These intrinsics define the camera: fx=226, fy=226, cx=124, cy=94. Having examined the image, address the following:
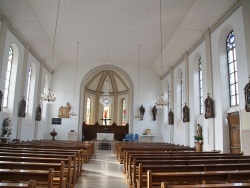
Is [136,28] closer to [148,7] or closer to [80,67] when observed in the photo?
[148,7]

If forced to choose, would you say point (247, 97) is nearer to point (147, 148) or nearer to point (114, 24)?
point (147, 148)

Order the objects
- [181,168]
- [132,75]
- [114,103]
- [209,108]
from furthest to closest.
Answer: [114,103], [132,75], [209,108], [181,168]

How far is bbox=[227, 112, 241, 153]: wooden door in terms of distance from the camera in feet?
30.0

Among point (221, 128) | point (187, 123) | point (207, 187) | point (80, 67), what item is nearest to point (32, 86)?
point (80, 67)

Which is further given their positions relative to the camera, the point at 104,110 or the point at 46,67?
the point at 104,110

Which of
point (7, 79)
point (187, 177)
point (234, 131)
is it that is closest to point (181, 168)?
point (187, 177)

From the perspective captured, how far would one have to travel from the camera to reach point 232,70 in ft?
32.8

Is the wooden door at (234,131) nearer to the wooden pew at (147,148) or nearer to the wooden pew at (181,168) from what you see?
the wooden pew at (147,148)

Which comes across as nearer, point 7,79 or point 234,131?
A: point 234,131

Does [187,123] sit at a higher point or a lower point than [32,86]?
lower

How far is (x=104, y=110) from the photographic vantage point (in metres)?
23.6

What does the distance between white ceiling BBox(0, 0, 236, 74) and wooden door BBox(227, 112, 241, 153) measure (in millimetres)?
4534

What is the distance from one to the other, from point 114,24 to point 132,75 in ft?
25.6

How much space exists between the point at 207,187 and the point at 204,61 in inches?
413
